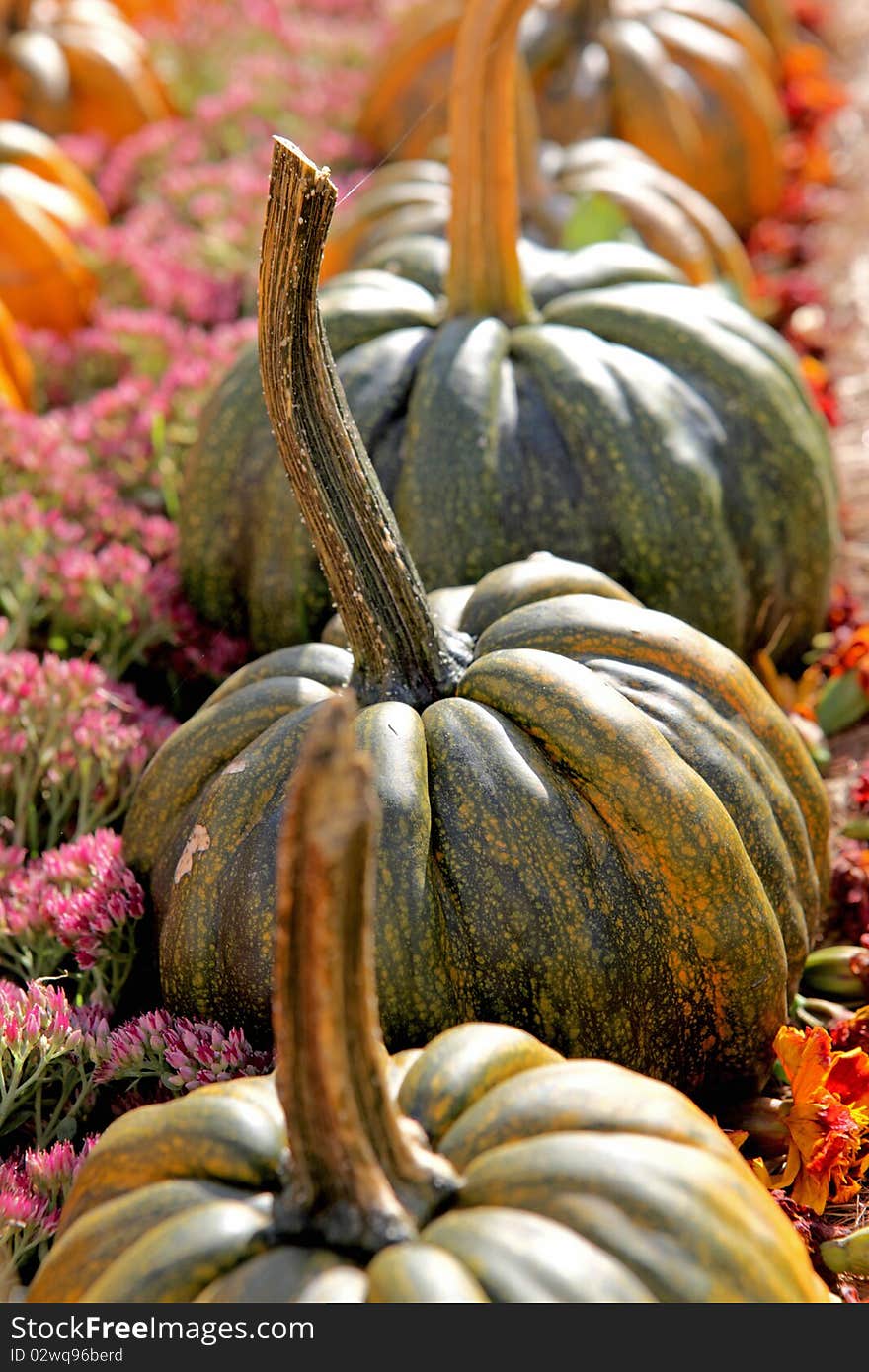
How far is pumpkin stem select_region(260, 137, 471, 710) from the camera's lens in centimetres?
214

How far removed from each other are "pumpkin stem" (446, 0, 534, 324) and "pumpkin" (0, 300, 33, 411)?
167 cm

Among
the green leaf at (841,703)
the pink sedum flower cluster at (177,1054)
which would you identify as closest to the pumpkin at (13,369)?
the green leaf at (841,703)

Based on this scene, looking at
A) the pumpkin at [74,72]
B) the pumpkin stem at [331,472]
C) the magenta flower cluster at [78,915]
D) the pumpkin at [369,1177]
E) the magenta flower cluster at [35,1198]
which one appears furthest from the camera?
the pumpkin at [74,72]

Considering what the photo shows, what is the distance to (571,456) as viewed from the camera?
3080 mm

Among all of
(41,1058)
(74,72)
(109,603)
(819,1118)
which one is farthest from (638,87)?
(41,1058)

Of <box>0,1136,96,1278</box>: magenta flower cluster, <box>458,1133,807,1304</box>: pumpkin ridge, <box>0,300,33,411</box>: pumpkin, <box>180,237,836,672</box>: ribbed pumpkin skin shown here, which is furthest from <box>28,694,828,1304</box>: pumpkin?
<box>0,300,33,411</box>: pumpkin

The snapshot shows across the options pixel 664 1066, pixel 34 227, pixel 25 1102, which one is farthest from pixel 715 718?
pixel 34 227

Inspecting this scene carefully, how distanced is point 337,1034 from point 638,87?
476 centimetres

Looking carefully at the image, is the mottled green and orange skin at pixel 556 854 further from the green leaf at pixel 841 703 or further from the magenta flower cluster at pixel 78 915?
the green leaf at pixel 841 703

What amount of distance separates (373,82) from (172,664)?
3405 mm

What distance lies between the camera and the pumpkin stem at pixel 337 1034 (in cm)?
131

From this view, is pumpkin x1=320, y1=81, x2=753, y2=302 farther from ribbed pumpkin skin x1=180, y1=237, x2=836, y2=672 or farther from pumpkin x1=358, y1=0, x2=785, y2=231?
ribbed pumpkin skin x1=180, y1=237, x2=836, y2=672

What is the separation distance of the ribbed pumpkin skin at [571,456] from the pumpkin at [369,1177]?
4.87ft

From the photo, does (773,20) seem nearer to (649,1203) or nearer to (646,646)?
(646,646)
